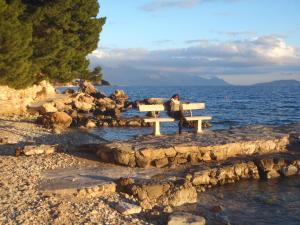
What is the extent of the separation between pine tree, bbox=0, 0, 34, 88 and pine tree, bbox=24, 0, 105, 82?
7.90ft

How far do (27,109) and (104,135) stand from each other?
8.77 m

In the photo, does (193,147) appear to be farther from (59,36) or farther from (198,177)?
(59,36)

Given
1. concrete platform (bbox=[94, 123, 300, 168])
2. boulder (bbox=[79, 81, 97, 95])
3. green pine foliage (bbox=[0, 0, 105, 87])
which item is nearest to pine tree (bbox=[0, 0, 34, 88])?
green pine foliage (bbox=[0, 0, 105, 87])

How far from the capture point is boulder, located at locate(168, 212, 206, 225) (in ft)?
33.9

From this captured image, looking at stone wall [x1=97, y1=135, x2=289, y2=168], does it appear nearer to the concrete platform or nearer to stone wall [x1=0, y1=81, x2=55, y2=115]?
the concrete platform

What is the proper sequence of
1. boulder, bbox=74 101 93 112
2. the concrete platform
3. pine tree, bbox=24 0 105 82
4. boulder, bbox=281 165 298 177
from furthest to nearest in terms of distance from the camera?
boulder, bbox=74 101 93 112 → pine tree, bbox=24 0 105 82 → boulder, bbox=281 165 298 177 → the concrete platform

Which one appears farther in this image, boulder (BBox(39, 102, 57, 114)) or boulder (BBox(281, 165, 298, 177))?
boulder (BBox(39, 102, 57, 114))

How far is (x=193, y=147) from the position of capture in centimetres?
1611

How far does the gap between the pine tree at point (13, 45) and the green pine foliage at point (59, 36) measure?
1.14 ft

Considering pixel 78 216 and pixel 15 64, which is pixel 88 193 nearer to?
pixel 78 216

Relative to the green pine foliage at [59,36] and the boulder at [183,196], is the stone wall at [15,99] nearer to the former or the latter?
the green pine foliage at [59,36]

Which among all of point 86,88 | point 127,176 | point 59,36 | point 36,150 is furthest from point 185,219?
point 86,88

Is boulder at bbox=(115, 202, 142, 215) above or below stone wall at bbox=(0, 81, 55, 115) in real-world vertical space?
below

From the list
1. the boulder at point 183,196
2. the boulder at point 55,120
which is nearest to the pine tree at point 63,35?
the boulder at point 55,120
